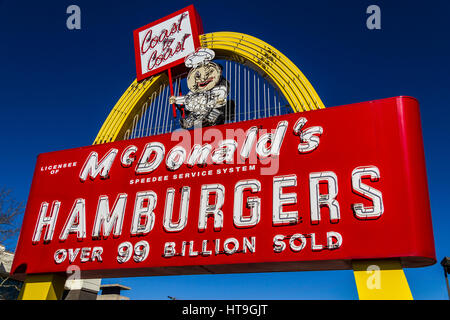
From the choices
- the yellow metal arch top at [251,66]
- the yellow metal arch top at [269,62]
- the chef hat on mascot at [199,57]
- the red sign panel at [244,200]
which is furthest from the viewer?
the chef hat on mascot at [199,57]

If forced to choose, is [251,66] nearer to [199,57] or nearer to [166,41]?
[199,57]

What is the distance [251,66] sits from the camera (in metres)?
12.0

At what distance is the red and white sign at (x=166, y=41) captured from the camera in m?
13.2

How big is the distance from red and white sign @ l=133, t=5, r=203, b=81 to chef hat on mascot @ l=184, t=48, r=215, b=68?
28cm

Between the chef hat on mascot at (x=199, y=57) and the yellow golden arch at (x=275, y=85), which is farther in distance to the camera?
the chef hat on mascot at (x=199, y=57)

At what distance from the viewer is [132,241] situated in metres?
9.41

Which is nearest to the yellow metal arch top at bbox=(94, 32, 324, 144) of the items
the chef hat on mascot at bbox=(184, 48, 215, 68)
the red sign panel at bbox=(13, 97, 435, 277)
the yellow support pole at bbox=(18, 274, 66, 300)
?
the chef hat on mascot at bbox=(184, 48, 215, 68)

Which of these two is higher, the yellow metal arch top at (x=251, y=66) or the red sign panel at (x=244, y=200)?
the yellow metal arch top at (x=251, y=66)

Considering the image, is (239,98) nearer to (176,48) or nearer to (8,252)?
(176,48)

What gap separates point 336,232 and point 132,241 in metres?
5.01

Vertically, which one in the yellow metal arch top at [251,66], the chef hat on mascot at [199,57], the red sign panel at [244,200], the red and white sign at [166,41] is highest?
the red and white sign at [166,41]

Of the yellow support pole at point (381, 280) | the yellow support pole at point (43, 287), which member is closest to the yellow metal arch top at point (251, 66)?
the yellow support pole at point (381, 280)

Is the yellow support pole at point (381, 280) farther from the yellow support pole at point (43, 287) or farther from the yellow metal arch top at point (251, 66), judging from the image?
the yellow support pole at point (43, 287)
